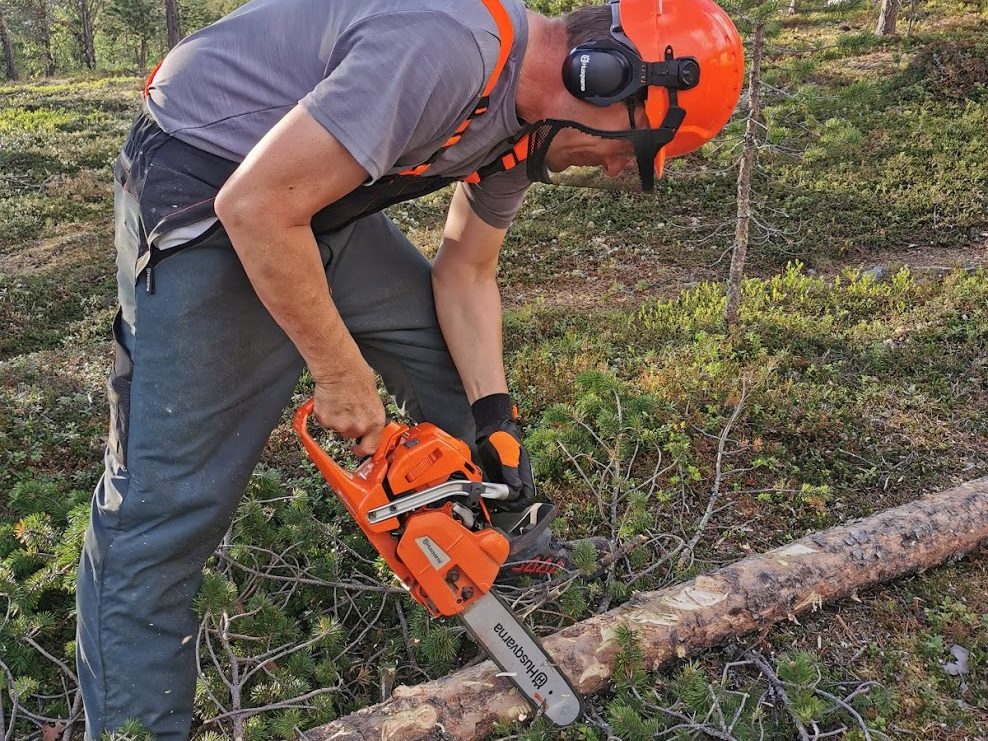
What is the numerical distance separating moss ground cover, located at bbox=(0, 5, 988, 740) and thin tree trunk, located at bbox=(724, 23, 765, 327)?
0.15 m

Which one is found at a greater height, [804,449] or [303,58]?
[303,58]

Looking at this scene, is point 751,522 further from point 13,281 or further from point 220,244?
point 13,281

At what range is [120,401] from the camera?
7.40 ft

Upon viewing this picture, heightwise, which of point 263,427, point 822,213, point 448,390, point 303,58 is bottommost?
point 822,213

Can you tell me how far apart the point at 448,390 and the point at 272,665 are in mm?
1183

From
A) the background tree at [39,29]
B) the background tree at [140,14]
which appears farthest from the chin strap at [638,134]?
the background tree at [39,29]

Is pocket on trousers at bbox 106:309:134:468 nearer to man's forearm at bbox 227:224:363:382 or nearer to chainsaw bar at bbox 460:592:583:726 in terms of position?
man's forearm at bbox 227:224:363:382

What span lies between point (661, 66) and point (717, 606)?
1934 millimetres

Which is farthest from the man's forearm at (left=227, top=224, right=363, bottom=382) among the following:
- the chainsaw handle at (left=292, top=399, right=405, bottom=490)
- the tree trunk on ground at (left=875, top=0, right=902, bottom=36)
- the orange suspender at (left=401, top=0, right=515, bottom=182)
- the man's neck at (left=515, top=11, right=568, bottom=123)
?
the tree trunk on ground at (left=875, top=0, right=902, bottom=36)

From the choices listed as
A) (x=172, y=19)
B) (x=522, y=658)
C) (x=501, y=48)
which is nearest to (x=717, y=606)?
(x=522, y=658)

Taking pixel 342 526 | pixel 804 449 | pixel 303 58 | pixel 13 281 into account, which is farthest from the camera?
pixel 13 281

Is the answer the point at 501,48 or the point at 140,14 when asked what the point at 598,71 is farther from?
the point at 140,14

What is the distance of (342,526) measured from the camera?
11.7 ft

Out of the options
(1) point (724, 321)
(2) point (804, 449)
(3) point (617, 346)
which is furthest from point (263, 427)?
(1) point (724, 321)
